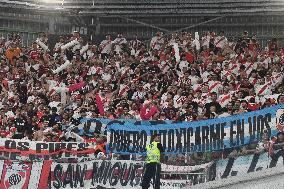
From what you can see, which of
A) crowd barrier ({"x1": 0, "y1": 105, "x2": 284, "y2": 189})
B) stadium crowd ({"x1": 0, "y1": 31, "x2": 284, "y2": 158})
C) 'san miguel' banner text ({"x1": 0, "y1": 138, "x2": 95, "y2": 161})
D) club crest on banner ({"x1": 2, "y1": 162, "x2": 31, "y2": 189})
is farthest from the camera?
stadium crowd ({"x1": 0, "y1": 31, "x2": 284, "y2": 158})

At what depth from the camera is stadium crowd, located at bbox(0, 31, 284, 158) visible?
16.3 m

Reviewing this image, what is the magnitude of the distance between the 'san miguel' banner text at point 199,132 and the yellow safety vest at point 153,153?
0.95 m

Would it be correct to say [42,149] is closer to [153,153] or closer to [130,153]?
[130,153]

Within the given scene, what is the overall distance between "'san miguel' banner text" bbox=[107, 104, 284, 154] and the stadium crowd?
537mm

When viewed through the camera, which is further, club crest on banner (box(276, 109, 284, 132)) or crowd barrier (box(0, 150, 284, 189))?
crowd barrier (box(0, 150, 284, 189))

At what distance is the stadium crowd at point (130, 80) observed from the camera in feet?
53.6

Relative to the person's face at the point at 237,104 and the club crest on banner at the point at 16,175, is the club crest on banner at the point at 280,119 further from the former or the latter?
the club crest on banner at the point at 16,175

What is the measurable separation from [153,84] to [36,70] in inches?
190

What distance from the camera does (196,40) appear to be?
20.7 metres

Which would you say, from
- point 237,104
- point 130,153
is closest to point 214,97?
point 237,104

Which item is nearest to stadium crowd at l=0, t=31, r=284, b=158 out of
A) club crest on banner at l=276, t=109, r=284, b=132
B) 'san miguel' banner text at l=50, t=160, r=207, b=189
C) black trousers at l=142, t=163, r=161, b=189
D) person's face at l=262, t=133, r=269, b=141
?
'san miguel' banner text at l=50, t=160, r=207, b=189

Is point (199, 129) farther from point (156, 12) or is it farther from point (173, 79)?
point (156, 12)

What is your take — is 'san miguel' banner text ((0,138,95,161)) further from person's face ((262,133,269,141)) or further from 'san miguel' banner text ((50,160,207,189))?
person's face ((262,133,269,141))

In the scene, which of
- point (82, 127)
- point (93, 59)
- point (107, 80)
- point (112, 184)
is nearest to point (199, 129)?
point (112, 184)
